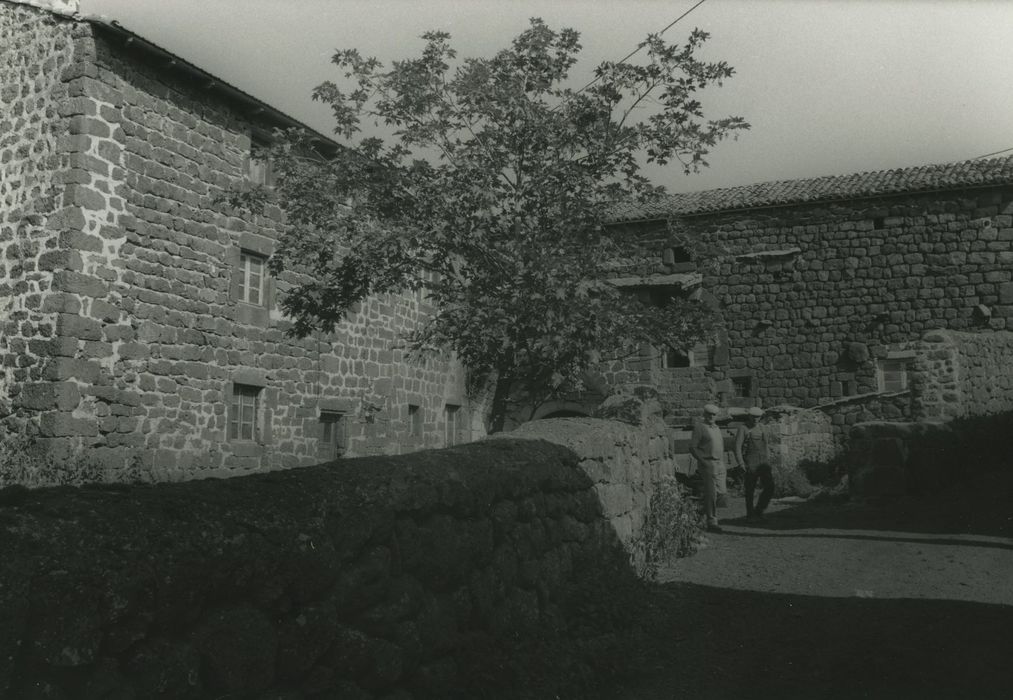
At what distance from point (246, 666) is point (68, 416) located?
366 inches

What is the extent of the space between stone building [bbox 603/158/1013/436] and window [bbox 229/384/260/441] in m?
8.86

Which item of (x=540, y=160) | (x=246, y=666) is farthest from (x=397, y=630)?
(x=540, y=160)

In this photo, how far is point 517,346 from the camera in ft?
31.2

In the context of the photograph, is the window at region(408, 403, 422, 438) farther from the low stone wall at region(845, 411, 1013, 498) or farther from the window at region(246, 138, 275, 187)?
the low stone wall at region(845, 411, 1013, 498)

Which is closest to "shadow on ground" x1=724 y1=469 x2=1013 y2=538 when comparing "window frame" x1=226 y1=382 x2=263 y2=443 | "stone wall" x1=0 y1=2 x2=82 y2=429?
"window frame" x1=226 y1=382 x2=263 y2=443

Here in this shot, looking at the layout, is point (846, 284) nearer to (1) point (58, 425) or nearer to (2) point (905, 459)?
(2) point (905, 459)

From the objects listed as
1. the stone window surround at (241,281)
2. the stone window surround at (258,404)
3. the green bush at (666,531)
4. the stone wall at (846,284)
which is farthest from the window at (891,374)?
the stone window surround at (241,281)

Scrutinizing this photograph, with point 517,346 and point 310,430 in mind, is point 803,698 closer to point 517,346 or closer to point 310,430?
point 517,346

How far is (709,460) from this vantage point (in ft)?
36.0

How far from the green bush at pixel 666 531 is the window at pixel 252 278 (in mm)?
7580

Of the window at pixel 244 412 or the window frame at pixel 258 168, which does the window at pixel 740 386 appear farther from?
the window frame at pixel 258 168

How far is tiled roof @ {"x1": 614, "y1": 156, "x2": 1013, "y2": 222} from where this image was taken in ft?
63.2

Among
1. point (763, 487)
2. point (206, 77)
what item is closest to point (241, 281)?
point (206, 77)

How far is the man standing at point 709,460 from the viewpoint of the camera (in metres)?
10.7
